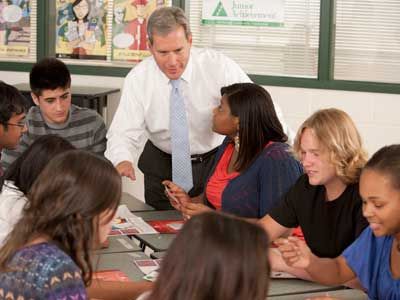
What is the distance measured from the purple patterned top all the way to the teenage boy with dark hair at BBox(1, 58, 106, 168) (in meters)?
2.20

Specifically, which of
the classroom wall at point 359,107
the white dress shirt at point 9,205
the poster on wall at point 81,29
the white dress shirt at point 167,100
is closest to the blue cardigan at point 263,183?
the white dress shirt at point 167,100

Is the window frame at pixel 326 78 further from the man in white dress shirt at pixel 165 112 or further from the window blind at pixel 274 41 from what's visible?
the man in white dress shirt at pixel 165 112

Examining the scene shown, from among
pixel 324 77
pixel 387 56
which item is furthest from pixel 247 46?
pixel 387 56

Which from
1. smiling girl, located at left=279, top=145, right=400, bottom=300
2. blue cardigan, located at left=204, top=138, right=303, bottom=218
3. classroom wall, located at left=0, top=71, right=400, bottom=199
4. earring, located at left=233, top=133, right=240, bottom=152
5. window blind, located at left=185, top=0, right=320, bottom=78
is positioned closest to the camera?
smiling girl, located at left=279, top=145, right=400, bottom=300

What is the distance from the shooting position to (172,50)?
399 cm

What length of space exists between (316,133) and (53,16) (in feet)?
12.0

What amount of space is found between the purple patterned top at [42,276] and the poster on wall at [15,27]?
14.9 feet

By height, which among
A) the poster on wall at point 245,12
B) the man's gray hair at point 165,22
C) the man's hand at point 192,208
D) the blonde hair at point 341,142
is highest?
the poster on wall at point 245,12

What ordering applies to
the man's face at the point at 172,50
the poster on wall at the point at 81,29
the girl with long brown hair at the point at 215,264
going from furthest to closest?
the poster on wall at the point at 81,29 → the man's face at the point at 172,50 → the girl with long brown hair at the point at 215,264

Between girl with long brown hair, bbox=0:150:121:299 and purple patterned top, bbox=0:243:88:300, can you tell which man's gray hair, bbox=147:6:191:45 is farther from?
purple patterned top, bbox=0:243:88:300

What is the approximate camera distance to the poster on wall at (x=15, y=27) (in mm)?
6262

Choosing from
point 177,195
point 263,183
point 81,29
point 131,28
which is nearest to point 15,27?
point 81,29

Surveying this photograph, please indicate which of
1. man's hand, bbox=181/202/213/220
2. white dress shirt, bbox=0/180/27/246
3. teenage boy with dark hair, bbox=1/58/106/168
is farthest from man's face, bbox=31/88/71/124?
white dress shirt, bbox=0/180/27/246

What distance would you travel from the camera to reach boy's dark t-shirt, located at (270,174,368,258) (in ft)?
9.68
